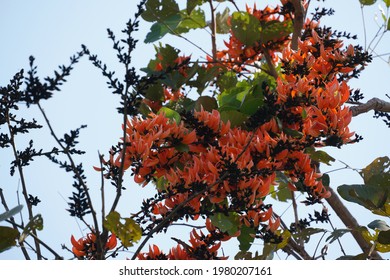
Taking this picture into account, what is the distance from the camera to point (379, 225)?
1.31 m

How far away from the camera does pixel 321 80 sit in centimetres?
144

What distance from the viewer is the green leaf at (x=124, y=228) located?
A: 104cm

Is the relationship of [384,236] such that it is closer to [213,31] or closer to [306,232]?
[306,232]

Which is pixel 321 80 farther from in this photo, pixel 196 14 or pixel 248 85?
pixel 196 14

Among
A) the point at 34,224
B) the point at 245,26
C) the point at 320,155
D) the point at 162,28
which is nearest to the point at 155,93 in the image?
the point at 162,28

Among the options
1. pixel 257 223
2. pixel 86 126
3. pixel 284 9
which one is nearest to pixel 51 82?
pixel 86 126

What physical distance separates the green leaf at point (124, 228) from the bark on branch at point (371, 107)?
32.0 inches

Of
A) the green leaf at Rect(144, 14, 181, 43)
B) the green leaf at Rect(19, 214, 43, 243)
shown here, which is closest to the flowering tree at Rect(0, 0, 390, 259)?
the green leaf at Rect(19, 214, 43, 243)

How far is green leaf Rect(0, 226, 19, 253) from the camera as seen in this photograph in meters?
0.99

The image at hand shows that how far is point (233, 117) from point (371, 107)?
0.55m

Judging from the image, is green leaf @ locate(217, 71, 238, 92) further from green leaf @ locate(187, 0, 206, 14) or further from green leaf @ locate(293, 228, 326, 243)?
green leaf @ locate(293, 228, 326, 243)

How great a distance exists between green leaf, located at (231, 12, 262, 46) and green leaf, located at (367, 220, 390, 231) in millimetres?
783

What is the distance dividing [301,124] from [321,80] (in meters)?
0.13

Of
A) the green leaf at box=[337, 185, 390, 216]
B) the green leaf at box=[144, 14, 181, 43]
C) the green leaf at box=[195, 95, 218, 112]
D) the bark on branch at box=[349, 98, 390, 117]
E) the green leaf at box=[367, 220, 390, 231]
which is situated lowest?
the green leaf at box=[367, 220, 390, 231]
